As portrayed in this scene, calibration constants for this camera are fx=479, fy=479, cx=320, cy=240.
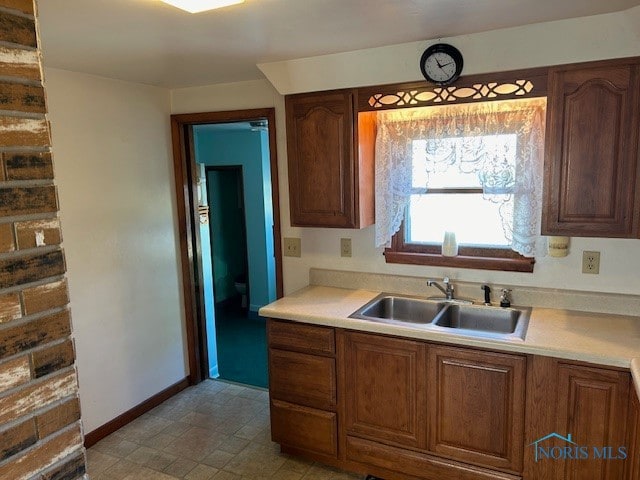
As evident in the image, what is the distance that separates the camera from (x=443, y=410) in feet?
7.47

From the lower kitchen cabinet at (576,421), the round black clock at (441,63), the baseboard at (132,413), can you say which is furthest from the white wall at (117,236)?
the lower kitchen cabinet at (576,421)

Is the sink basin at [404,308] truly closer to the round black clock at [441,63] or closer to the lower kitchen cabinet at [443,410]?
the lower kitchen cabinet at [443,410]

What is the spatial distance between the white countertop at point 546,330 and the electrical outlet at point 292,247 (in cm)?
44

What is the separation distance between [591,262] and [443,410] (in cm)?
106

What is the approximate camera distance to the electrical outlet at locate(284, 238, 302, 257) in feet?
10.4

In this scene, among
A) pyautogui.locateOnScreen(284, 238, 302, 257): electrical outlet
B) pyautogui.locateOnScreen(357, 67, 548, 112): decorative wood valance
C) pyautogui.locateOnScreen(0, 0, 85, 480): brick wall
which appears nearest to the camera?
pyautogui.locateOnScreen(0, 0, 85, 480): brick wall

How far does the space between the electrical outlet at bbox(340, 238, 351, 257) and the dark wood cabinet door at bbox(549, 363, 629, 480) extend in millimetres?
1395

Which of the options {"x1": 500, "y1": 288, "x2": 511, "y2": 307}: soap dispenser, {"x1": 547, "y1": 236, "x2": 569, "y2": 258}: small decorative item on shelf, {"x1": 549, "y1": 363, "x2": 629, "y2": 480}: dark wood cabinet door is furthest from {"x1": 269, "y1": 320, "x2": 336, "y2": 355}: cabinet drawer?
{"x1": 547, "y1": 236, "x2": 569, "y2": 258}: small decorative item on shelf

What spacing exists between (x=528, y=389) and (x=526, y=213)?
0.89 metres

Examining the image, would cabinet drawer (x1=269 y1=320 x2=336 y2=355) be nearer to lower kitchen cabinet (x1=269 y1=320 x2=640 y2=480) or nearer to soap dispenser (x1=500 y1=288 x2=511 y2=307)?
lower kitchen cabinet (x1=269 y1=320 x2=640 y2=480)

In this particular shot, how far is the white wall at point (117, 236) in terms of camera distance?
2752 mm

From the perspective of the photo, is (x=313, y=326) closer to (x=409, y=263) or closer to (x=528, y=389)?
(x=409, y=263)

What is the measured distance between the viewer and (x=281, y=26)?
2.02 meters

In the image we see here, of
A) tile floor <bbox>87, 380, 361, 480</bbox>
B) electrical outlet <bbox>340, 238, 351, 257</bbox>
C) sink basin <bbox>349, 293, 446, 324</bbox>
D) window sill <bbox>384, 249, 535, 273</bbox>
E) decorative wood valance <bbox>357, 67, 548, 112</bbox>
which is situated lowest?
tile floor <bbox>87, 380, 361, 480</bbox>
